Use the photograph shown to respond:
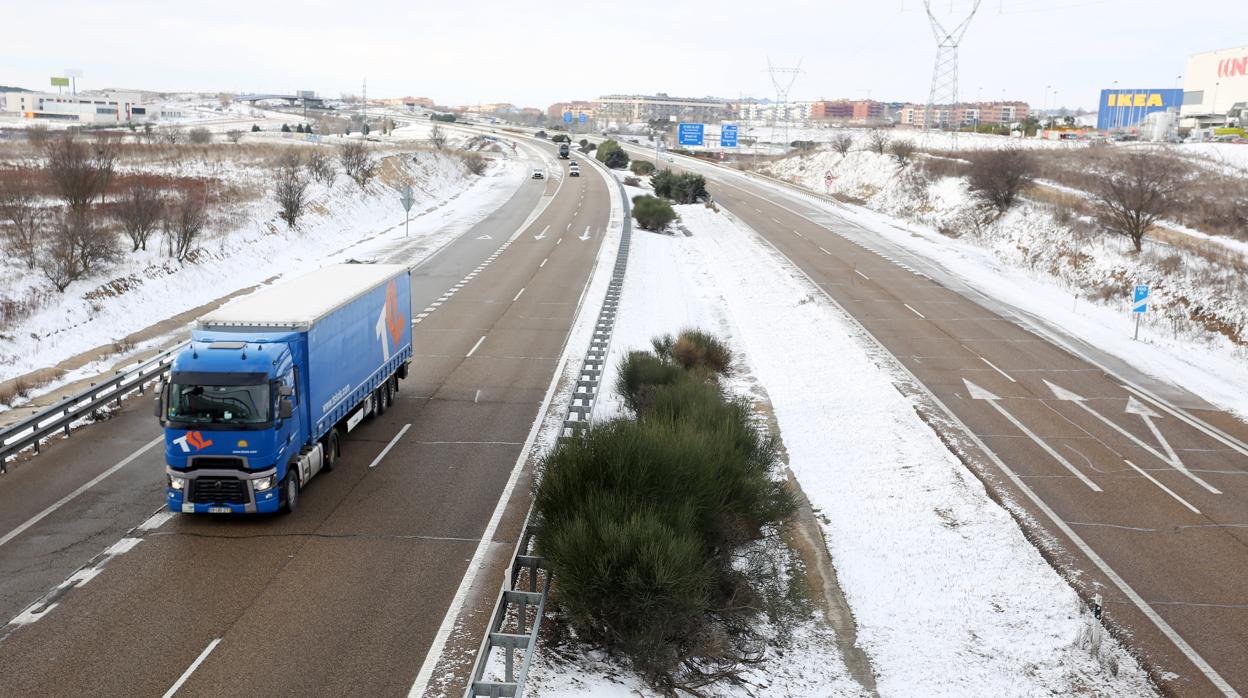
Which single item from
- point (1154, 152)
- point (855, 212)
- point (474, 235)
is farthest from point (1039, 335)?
point (1154, 152)

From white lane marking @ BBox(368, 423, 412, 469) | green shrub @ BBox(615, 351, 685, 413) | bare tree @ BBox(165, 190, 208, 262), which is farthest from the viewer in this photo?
bare tree @ BBox(165, 190, 208, 262)

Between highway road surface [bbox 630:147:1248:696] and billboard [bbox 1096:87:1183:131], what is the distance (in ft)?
451

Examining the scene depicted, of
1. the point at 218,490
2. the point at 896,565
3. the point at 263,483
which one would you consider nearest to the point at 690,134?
the point at 896,565

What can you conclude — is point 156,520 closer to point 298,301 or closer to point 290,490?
point 290,490

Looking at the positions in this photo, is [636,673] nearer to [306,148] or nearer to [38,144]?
[38,144]

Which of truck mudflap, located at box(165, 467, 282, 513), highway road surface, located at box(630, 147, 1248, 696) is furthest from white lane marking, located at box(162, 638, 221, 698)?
highway road surface, located at box(630, 147, 1248, 696)

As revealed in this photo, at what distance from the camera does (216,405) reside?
13.4 m

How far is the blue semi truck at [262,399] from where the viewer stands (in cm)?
1342

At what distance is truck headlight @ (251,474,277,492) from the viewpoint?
537 inches

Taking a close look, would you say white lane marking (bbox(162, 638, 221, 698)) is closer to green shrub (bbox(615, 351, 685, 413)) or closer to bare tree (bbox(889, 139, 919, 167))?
green shrub (bbox(615, 351, 685, 413))

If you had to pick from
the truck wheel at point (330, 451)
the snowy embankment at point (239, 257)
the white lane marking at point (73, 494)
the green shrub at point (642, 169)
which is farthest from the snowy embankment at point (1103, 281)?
the green shrub at point (642, 169)

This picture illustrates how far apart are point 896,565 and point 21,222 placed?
30934 millimetres

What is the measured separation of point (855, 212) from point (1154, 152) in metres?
20.6

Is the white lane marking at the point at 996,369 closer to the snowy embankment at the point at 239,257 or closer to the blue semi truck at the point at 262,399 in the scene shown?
the blue semi truck at the point at 262,399
